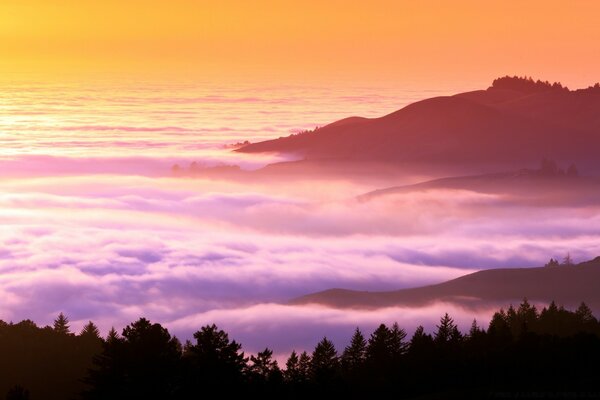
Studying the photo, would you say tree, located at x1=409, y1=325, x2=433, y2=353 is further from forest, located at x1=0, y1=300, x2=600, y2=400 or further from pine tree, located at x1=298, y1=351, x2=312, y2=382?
pine tree, located at x1=298, y1=351, x2=312, y2=382

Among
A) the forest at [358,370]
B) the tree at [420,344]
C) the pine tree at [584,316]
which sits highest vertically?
the pine tree at [584,316]

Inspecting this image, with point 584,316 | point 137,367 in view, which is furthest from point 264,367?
point 584,316

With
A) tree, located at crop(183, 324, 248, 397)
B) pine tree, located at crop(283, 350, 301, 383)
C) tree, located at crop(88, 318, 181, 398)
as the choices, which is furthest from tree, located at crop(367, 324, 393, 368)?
tree, located at crop(88, 318, 181, 398)

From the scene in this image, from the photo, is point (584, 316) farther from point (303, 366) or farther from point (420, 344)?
point (303, 366)

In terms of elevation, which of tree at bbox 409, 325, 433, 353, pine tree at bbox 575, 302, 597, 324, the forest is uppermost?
pine tree at bbox 575, 302, 597, 324

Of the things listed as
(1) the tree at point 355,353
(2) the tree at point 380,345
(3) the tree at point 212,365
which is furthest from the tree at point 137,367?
(1) the tree at point 355,353

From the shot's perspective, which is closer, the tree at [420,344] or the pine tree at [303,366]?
the pine tree at [303,366]

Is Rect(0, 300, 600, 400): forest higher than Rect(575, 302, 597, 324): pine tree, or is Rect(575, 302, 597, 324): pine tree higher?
Rect(575, 302, 597, 324): pine tree

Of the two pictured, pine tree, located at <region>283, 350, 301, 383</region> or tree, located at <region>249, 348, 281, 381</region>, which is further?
pine tree, located at <region>283, 350, 301, 383</region>

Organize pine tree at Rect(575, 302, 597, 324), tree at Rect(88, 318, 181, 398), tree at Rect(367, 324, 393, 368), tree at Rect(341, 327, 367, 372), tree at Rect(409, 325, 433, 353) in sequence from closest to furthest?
tree at Rect(88, 318, 181, 398)
tree at Rect(409, 325, 433, 353)
tree at Rect(367, 324, 393, 368)
tree at Rect(341, 327, 367, 372)
pine tree at Rect(575, 302, 597, 324)

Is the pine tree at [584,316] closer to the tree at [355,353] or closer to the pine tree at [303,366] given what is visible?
the tree at [355,353]

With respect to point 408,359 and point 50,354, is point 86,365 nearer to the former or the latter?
point 50,354

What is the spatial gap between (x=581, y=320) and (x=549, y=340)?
22.5 metres

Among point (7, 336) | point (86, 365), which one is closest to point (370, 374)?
point (86, 365)
